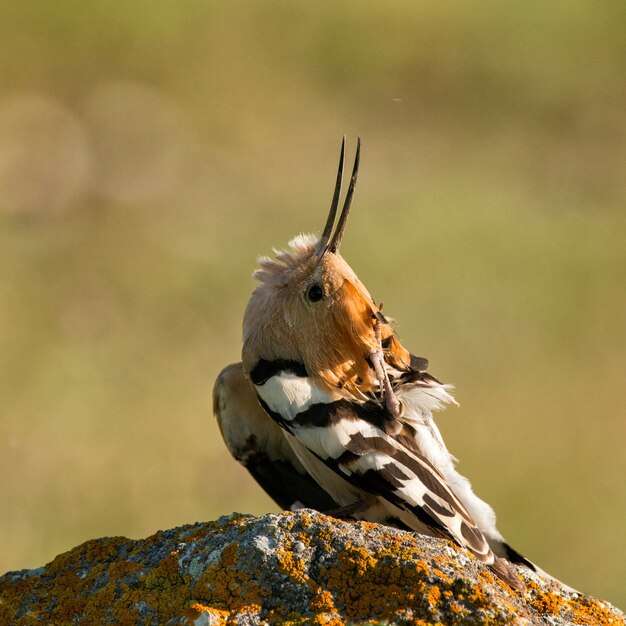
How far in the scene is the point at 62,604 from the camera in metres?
3.26

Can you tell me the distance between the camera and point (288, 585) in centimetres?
306

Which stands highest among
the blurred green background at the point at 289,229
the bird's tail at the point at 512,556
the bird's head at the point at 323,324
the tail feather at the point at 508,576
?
the blurred green background at the point at 289,229

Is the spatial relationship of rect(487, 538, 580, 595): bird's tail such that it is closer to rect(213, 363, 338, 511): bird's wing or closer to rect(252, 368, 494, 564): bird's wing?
rect(252, 368, 494, 564): bird's wing

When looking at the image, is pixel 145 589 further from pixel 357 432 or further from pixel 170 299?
pixel 170 299

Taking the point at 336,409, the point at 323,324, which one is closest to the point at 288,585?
the point at 336,409

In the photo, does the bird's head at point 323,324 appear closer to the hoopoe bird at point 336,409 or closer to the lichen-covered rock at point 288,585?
the hoopoe bird at point 336,409

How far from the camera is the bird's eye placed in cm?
476

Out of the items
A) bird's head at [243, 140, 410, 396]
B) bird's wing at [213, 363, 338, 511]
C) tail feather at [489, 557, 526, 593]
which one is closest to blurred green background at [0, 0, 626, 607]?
bird's wing at [213, 363, 338, 511]

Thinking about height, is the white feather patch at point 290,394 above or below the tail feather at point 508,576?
above

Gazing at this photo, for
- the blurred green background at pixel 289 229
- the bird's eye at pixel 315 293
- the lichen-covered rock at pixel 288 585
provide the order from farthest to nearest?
1. the blurred green background at pixel 289 229
2. the bird's eye at pixel 315 293
3. the lichen-covered rock at pixel 288 585

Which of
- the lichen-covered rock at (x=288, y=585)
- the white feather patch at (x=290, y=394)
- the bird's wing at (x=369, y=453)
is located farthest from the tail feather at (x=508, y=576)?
the white feather patch at (x=290, y=394)

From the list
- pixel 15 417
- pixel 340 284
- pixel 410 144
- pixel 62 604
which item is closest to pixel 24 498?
pixel 15 417

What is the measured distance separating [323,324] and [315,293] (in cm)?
15

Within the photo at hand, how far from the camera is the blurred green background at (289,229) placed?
864cm
